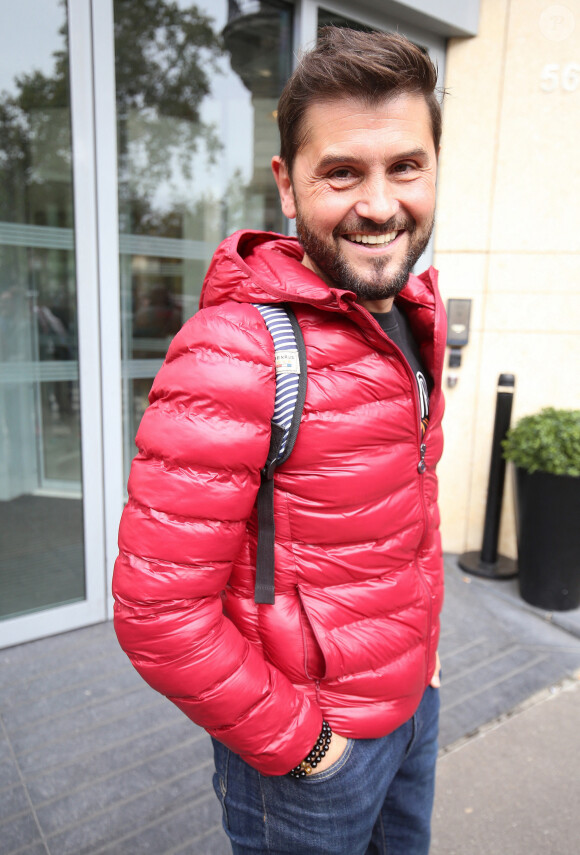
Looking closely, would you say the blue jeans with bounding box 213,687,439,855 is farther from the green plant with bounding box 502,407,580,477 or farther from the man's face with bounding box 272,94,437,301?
the green plant with bounding box 502,407,580,477

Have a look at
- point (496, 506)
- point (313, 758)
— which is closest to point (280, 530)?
point (313, 758)

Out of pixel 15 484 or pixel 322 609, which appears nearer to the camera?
pixel 322 609

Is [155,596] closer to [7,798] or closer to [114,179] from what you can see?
[7,798]

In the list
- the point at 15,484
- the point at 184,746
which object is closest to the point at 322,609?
the point at 184,746

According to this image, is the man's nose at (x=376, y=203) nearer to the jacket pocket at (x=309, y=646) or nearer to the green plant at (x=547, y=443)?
the jacket pocket at (x=309, y=646)

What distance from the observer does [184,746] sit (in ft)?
8.62

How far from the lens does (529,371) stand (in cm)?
437

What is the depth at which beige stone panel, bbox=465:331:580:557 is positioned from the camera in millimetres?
4316

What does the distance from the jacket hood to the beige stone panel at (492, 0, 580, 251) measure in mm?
3446

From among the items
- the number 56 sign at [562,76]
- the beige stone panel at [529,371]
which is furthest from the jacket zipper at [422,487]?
the number 56 sign at [562,76]

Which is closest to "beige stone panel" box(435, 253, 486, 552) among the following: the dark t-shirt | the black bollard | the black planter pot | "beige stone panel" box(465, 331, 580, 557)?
"beige stone panel" box(465, 331, 580, 557)

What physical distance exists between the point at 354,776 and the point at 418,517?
54cm

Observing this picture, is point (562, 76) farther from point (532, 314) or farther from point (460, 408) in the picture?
point (460, 408)

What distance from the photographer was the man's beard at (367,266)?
3.83 ft
